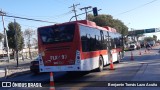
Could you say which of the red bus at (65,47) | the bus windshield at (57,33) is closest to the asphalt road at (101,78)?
the red bus at (65,47)

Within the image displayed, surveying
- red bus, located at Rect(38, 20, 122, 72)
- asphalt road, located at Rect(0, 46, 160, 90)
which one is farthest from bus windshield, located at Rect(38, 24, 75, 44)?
asphalt road, located at Rect(0, 46, 160, 90)

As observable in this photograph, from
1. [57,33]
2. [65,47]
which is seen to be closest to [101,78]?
[65,47]

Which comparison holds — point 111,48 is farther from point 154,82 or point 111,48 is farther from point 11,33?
point 11,33

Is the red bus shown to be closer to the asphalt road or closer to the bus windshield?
the bus windshield

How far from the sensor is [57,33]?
16312mm

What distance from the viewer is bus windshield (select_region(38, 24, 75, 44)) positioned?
16000 mm

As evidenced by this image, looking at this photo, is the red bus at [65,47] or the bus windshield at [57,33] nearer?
the red bus at [65,47]

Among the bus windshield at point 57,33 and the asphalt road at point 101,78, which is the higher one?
the bus windshield at point 57,33

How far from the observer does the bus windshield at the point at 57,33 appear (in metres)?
16.0

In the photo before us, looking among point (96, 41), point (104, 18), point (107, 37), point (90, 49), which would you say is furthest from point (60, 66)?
point (104, 18)

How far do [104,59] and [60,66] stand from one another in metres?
5.96

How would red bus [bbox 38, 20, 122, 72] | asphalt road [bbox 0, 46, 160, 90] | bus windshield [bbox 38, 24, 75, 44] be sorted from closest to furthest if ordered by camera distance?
1. asphalt road [bbox 0, 46, 160, 90]
2. red bus [bbox 38, 20, 122, 72]
3. bus windshield [bbox 38, 24, 75, 44]

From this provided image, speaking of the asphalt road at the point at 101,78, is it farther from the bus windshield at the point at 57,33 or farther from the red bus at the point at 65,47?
the bus windshield at the point at 57,33

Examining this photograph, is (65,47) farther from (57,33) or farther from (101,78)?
(101,78)
